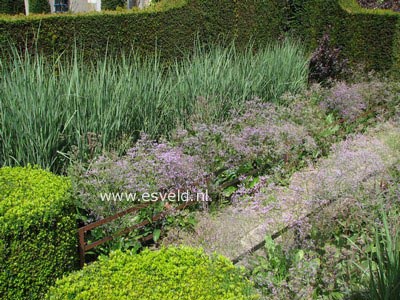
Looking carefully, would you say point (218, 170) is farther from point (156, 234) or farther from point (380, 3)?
point (380, 3)

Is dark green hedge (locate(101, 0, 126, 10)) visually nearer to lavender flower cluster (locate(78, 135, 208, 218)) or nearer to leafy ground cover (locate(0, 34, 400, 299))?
leafy ground cover (locate(0, 34, 400, 299))

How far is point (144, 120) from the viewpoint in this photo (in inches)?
174

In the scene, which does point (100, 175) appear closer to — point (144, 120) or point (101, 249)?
point (101, 249)

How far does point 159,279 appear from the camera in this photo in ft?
6.97

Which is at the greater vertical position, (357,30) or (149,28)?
(357,30)

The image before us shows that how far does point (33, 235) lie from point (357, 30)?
7320mm

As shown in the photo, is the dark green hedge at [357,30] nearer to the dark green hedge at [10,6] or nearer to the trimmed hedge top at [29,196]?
the trimmed hedge top at [29,196]

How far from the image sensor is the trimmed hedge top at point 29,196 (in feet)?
8.14

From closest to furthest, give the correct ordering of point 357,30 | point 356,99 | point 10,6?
point 356,99, point 357,30, point 10,6

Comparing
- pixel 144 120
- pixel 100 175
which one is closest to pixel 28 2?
pixel 144 120

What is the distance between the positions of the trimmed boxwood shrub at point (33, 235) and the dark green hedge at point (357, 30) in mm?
6841

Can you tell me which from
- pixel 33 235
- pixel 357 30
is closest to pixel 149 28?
pixel 357 30

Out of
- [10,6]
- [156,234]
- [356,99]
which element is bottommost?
[156,234]

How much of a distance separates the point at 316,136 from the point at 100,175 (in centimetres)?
287
